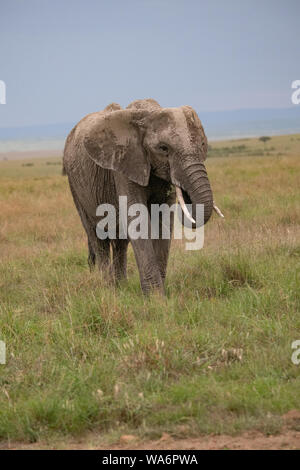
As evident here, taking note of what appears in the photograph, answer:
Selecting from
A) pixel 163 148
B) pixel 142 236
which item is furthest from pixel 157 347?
pixel 163 148

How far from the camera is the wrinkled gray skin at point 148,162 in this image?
19.8ft

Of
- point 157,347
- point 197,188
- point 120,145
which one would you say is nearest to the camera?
point 157,347

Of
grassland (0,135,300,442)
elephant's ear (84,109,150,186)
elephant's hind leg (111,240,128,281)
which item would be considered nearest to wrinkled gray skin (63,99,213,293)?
elephant's ear (84,109,150,186)

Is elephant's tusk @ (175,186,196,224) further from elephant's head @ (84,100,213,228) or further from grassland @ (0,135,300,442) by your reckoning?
grassland @ (0,135,300,442)

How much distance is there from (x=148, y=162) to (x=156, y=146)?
21cm

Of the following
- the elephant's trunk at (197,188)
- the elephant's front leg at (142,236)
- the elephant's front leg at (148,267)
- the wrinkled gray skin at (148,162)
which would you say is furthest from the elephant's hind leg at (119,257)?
the elephant's trunk at (197,188)

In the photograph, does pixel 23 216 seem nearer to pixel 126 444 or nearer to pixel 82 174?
pixel 82 174

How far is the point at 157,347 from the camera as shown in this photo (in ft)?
15.8

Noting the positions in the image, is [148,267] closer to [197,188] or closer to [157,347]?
[197,188]

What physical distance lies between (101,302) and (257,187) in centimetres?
1075

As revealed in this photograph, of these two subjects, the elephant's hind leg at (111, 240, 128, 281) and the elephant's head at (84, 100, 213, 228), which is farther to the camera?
the elephant's hind leg at (111, 240, 128, 281)

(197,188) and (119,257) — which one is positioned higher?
(197,188)

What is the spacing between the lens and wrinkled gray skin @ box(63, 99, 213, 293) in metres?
6.05

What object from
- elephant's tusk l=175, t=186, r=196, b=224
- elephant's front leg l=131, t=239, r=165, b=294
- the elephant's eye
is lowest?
elephant's front leg l=131, t=239, r=165, b=294
